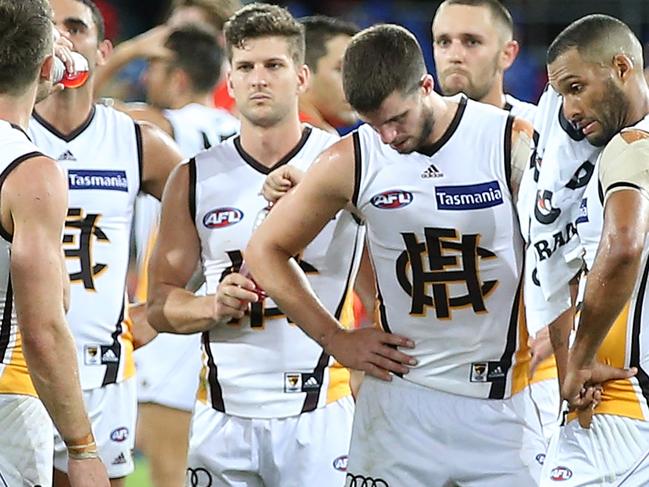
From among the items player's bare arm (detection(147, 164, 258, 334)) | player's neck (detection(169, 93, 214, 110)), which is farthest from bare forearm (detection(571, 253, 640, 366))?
player's neck (detection(169, 93, 214, 110))

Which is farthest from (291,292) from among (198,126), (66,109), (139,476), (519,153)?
(139,476)

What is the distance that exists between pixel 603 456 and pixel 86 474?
1.61m

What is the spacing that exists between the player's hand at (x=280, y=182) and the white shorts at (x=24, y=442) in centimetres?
138

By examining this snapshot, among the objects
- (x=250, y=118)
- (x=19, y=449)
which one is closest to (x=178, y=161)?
(x=250, y=118)

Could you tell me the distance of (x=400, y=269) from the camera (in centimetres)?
503

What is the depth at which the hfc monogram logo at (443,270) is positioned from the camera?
494 cm

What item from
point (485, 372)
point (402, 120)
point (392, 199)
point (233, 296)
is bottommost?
point (485, 372)

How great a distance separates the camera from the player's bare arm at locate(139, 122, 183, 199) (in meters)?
6.05

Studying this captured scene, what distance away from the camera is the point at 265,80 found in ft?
18.6

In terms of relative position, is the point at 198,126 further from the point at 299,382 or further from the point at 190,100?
the point at 299,382

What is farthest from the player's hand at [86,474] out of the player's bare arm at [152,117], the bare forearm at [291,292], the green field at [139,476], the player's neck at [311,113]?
the green field at [139,476]

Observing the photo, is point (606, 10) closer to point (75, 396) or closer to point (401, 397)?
point (401, 397)

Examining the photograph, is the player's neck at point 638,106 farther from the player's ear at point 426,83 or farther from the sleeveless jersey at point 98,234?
the sleeveless jersey at point 98,234

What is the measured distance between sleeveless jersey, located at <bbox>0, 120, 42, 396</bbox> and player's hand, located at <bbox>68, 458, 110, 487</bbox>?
0.34 metres
